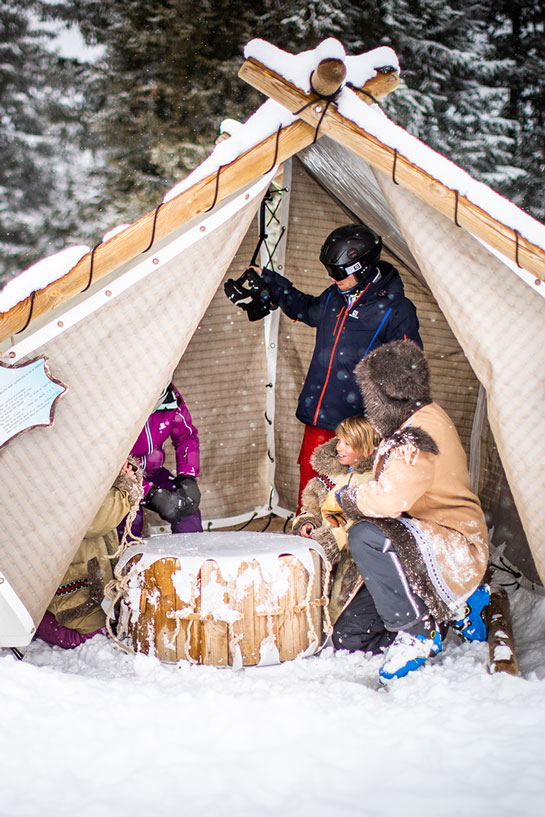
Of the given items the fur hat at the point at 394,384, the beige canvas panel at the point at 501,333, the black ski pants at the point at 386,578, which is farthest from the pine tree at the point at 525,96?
the black ski pants at the point at 386,578

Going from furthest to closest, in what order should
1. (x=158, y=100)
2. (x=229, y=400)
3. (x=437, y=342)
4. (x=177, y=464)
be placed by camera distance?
(x=158, y=100)
(x=229, y=400)
(x=437, y=342)
(x=177, y=464)

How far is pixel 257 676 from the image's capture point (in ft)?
7.79

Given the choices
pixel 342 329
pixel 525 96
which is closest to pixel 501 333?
pixel 342 329

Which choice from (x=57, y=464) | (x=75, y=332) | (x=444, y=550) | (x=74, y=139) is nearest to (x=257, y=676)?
(x=444, y=550)

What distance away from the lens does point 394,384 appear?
2.46 meters

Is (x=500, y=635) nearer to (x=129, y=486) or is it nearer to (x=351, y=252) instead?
(x=129, y=486)

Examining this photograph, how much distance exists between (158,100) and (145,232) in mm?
8777

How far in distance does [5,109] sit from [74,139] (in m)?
1.07

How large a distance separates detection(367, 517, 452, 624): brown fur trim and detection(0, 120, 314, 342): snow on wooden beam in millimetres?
1340

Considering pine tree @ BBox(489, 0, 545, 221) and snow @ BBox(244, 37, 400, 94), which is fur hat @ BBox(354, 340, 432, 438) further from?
pine tree @ BBox(489, 0, 545, 221)

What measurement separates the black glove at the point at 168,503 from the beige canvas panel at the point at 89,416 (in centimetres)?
71

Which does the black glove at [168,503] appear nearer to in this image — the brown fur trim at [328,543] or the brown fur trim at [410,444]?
the brown fur trim at [328,543]

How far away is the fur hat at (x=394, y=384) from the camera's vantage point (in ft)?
8.07

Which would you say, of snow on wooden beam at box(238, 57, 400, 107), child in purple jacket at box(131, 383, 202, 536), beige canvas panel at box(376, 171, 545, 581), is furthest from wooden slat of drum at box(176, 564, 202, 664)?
snow on wooden beam at box(238, 57, 400, 107)
